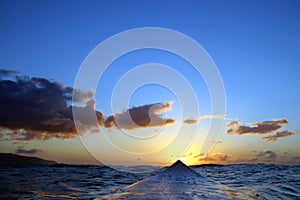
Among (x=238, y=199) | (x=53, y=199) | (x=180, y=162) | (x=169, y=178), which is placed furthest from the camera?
(x=180, y=162)

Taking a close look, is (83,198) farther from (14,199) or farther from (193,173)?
(193,173)

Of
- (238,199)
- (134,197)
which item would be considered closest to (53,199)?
(134,197)

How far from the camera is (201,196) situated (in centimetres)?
737

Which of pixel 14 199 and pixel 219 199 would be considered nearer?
pixel 219 199

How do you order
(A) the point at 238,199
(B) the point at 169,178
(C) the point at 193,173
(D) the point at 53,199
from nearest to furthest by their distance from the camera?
(A) the point at 238,199 < (D) the point at 53,199 < (B) the point at 169,178 < (C) the point at 193,173

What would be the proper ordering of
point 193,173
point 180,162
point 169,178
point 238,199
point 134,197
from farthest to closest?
1. point 180,162
2. point 193,173
3. point 169,178
4. point 238,199
5. point 134,197

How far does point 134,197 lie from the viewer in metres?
7.03

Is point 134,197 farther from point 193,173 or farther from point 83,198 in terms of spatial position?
point 193,173

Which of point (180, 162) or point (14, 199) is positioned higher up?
point (180, 162)

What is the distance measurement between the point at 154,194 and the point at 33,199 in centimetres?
440

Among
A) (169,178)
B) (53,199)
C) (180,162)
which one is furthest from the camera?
(180,162)

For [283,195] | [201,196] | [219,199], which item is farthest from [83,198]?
[283,195]

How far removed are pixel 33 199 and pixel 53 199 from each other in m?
0.75

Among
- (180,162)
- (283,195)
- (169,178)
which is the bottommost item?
(283,195)
